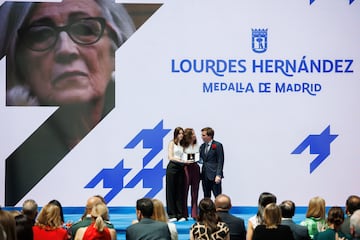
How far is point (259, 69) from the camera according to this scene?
1079 centimetres

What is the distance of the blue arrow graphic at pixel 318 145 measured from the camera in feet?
35.5

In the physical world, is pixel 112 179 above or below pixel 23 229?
above

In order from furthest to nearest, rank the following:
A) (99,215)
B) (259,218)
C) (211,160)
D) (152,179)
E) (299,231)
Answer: (152,179), (211,160), (259,218), (299,231), (99,215)

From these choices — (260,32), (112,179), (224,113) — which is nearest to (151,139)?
(112,179)

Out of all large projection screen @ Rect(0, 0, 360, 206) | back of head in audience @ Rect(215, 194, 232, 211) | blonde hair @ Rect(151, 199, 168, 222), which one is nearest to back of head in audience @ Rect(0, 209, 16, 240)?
blonde hair @ Rect(151, 199, 168, 222)

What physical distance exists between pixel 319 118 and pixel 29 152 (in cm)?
413

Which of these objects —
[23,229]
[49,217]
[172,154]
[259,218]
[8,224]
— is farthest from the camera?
[172,154]

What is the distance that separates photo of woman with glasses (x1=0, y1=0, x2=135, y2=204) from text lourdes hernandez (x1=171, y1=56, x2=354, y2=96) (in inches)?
39.2

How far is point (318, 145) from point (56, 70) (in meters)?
3.85

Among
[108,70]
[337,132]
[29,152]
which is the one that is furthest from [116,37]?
[337,132]

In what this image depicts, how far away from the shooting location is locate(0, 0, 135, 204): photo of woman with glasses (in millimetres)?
10750

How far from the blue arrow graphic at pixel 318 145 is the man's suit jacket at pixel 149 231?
5737 millimetres

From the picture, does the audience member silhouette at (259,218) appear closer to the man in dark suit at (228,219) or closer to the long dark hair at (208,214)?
the man in dark suit at (228,219)

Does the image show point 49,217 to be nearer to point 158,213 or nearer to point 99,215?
point 99,215
